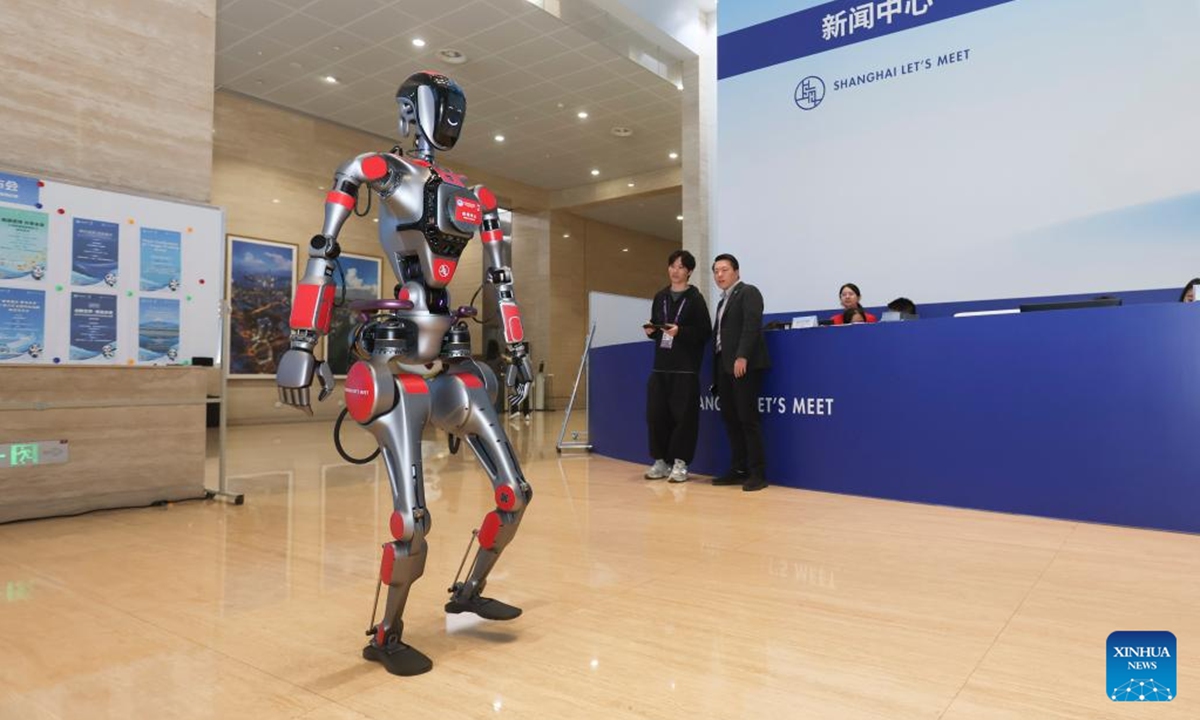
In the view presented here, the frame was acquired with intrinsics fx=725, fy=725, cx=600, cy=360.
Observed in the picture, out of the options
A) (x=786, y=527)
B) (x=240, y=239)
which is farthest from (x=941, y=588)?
(x=240, y=239)

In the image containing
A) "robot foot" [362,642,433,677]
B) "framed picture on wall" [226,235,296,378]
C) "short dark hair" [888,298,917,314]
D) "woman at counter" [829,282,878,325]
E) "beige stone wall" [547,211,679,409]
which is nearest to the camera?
"robot foot" [362,642,433,677]

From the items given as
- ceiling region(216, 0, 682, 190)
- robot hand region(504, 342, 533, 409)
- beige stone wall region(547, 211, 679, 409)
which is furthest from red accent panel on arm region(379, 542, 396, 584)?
beige stone wall region(547, 211, 679, 409)

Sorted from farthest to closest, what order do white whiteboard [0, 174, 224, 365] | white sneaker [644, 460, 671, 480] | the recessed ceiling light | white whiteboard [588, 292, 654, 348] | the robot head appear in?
the recessed ceiling light < white whiteboard [588, 292, 654, 348] < white sneaker [644, 460, 671, 480] < white whiteboard [0, 174, 224, 365] < the robot head

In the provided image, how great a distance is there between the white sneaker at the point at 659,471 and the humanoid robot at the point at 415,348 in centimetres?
313

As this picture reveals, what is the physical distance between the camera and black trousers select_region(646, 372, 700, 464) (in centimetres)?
516

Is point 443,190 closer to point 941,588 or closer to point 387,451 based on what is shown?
point 387,451

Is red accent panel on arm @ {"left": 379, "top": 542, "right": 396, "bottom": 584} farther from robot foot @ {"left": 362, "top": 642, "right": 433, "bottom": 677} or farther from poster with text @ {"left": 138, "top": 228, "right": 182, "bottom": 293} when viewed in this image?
poster with text @ {"left": 138, "top": 228, "right": 182, "bottom": 293}

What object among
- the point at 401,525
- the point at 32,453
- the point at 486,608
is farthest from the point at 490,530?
the point at 32,453

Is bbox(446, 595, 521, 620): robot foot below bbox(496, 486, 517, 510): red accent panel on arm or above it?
below

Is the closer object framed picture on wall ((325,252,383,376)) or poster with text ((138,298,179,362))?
poster with text ((138,298,179,362))

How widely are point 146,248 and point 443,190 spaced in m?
3.07

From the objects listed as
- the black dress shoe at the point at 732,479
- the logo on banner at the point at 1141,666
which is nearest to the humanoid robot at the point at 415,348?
the logo on banner at the point at 1141,666

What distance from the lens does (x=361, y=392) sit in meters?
1.94

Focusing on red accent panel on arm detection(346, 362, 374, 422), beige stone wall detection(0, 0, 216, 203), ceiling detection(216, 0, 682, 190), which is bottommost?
red accent panel on arm detection(346, 362, 374, 422)
